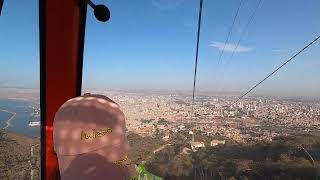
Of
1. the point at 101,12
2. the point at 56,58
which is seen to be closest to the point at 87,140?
the point at 101,12

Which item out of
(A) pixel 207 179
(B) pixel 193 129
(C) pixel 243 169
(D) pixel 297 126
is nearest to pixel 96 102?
(B) pixel 193 129

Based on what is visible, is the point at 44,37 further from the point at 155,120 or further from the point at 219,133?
the point at 219,133

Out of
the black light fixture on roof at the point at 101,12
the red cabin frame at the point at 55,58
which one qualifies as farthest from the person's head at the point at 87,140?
the red cabin frame at the point at 55,58

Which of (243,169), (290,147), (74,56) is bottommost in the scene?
(243,169)

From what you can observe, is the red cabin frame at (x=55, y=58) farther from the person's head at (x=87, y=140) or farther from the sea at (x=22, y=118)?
the person's head at (x=87, y=140)

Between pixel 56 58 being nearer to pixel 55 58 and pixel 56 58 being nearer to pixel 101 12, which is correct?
pixel 55 58

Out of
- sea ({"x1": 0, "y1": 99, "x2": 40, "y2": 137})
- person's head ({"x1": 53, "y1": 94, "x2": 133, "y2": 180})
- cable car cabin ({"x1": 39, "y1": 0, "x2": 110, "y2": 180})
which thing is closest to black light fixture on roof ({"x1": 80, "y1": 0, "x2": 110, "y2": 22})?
cable car cabin ({"x1": 39, "y1": 0, "x2": 110, "y2": 180})
